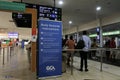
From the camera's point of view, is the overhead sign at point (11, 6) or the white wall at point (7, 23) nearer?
the overhead sign at point (11, 6)

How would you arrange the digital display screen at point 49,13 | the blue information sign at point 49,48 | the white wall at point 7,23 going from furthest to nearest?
the white wall at point 7,23 → the digital display screen at point 49,13 → the blue information sign at point 49,48

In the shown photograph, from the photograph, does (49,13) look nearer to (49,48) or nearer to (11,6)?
(11,6)

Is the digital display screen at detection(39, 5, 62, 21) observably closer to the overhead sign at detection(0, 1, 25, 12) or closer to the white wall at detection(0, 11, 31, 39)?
the overhead sign at detection(0, 1, 25, 12)

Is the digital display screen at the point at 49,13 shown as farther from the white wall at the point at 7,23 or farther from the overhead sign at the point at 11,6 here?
the white wall at the point at 7,23

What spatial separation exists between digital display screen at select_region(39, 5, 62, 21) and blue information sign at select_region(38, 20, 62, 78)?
2.00 metres

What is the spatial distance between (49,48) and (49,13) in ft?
8.70

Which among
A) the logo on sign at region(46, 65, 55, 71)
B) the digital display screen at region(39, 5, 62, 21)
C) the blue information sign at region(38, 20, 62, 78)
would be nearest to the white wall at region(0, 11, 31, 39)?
the digital display screen at region(39, 5, 62, 21)

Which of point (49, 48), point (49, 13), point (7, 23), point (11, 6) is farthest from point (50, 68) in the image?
point (7, 23)

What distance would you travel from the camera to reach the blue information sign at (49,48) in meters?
5.00

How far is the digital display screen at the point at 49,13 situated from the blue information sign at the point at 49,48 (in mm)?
2000

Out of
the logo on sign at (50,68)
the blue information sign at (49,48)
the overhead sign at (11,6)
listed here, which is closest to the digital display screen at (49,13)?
the overhead sign at (11,6)

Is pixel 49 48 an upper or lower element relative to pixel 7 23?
lower

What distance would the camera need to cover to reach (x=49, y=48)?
5105mm

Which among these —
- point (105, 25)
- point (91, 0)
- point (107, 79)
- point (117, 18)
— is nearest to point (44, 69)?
point (107, 79)
